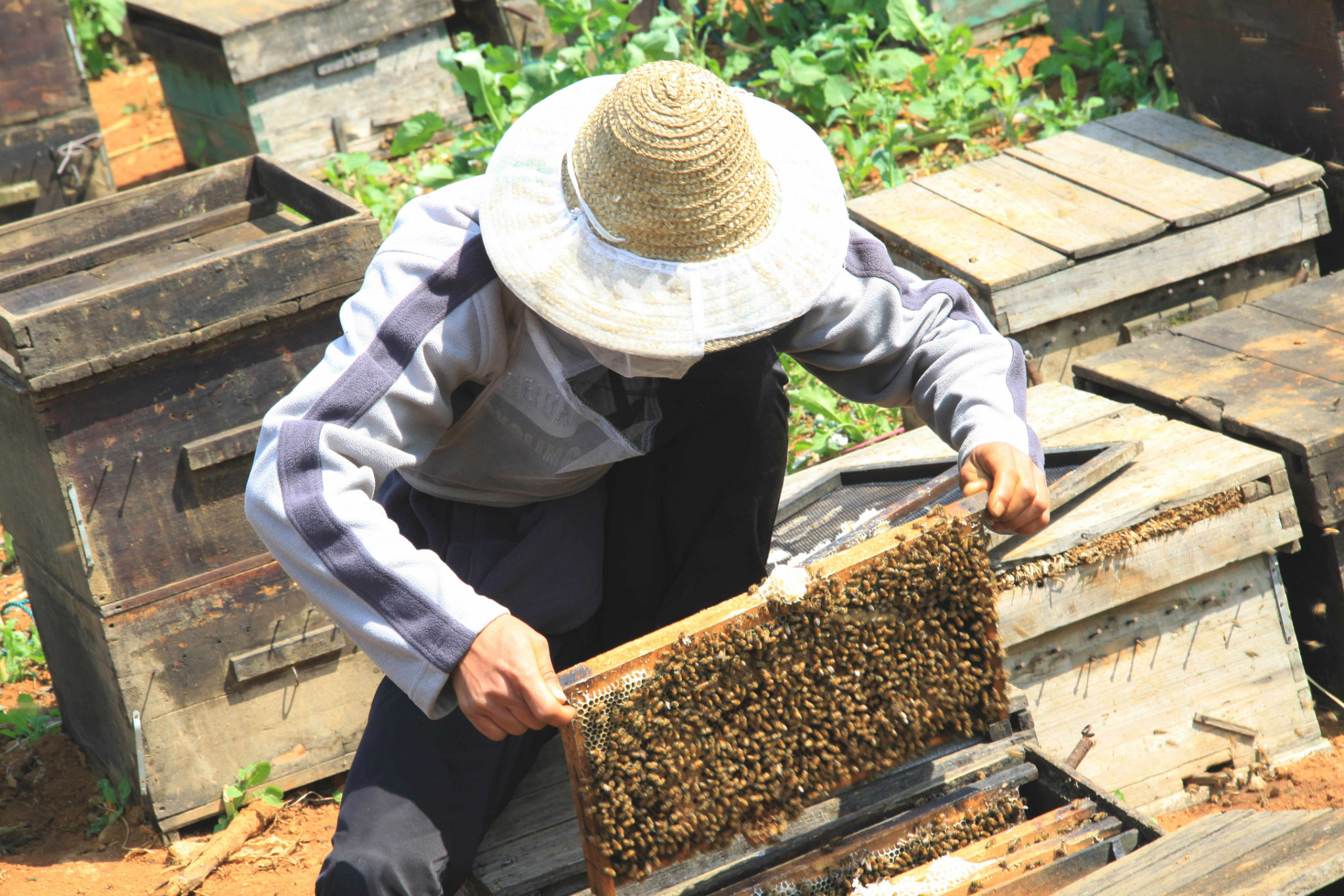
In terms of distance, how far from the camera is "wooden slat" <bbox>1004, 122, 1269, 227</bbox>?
3502 mm

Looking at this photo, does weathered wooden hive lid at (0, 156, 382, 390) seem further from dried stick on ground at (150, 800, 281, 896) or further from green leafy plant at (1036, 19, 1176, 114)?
green leafy plant at (1036, 19, 1176, 114)

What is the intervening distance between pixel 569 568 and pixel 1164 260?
7.19ft

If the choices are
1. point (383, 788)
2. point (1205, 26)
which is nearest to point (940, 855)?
point (383, 788)

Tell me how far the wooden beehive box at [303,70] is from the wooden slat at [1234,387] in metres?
4.16

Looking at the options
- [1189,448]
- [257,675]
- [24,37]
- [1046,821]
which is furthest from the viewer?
[24,37]

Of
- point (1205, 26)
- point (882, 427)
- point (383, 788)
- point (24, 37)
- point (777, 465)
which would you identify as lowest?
point (882, 427)

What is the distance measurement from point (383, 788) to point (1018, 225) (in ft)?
8.33

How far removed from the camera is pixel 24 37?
5.64 metres

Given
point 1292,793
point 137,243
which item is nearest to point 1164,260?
point 1292,793

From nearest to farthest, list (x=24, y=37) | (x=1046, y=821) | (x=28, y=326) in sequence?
(x=1046, y=821) → (x=28, y=326) → (x=24, y=37)

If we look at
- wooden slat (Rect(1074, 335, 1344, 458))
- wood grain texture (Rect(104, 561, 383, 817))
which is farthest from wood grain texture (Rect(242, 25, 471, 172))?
wooden slat (Rect(1074, 335, 1344, 458))

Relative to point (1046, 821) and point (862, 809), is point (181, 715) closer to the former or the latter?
point (862, 809)

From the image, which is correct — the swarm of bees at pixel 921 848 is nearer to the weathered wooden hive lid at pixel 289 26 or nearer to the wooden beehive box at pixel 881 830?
the wooden beehive box at pixel 881 830

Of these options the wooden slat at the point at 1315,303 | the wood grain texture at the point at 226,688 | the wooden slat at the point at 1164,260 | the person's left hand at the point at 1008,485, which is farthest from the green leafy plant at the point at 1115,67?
the wood grain texture at the point at 226,688
